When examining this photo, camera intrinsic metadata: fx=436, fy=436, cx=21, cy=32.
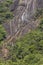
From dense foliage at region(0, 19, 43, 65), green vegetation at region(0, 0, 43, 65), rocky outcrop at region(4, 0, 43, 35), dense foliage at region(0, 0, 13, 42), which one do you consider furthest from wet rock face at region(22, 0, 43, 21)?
dense foliage at region(0, 19, 43, 65)

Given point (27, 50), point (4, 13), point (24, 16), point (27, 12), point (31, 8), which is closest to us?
point (27, 50)

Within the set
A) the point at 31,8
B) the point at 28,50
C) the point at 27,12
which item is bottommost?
the point at 28,50

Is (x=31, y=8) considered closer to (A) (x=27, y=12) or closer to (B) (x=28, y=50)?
(A) (x=27, y=12)

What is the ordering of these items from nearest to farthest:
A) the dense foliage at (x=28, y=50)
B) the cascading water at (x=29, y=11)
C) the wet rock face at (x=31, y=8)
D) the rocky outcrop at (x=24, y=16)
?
the dense foliage at (x=28, y=50), the rocky outcrop at (x=24, y=16), the cascading water at (x=29, y=11), the wet rock face at (x=31, y=8)

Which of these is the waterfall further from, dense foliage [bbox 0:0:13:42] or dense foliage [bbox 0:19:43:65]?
dense foliage [bbox 0:19:43:65]

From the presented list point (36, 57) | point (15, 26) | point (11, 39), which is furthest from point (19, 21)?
point (36, 57)

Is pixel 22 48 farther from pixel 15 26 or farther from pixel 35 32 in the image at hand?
pixel 15 26

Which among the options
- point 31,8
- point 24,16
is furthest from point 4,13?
point 24,16

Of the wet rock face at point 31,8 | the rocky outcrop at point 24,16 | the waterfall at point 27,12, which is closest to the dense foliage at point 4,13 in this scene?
the rocky outcrop at point 24,16

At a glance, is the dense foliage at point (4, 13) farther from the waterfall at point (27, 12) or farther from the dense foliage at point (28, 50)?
the dense foliage at point (28, 50)
